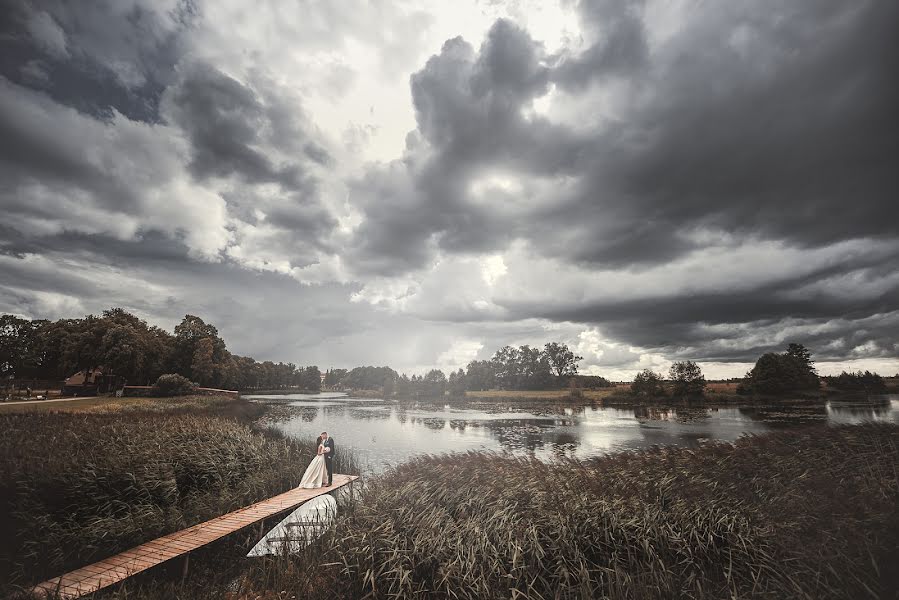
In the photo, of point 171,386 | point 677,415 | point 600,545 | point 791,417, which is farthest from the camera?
point 677,415

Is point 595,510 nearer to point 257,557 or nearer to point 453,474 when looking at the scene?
point 453,474

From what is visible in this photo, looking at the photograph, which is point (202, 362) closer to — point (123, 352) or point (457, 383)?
point (123, 352)

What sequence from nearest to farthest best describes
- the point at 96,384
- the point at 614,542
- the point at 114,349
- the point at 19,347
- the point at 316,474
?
the point at 614,542 < the point at 316,474 < the point at 114,349 < the point at 96,384 < the point at 19,347

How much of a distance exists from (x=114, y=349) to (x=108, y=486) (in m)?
50.7

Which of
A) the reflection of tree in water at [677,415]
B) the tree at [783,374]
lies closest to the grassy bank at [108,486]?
the reflection of tree in water at [677,415]

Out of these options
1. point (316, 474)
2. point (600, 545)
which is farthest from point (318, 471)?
point (600, 545)

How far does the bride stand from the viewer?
14.5 m

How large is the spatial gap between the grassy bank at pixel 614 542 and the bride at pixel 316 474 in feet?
12.3

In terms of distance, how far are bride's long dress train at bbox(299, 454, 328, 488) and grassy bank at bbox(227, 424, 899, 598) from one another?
3.77 m

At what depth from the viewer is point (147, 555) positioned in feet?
26.0

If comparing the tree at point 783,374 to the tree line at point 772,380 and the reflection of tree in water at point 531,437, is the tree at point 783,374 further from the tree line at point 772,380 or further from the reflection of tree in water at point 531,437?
the reflection of tree in water at point 531,437

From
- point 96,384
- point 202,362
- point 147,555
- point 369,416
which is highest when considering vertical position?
point 202,362

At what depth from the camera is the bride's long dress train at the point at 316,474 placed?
1450cm

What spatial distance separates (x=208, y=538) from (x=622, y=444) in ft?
86.7
